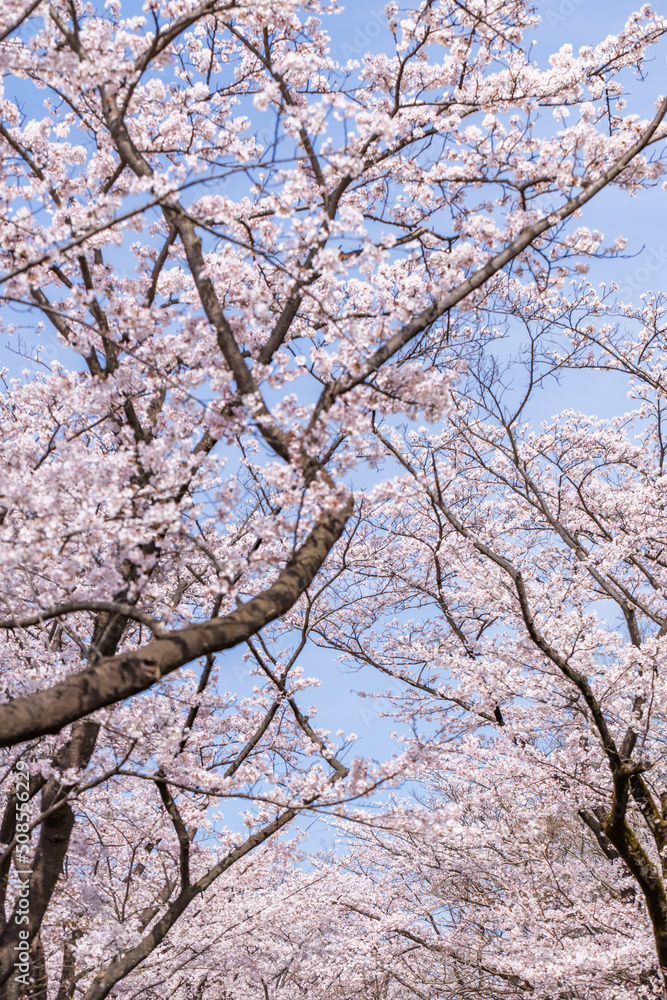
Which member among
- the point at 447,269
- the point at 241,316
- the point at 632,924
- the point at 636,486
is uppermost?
the point at 636,486

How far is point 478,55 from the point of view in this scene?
7105 millimetres

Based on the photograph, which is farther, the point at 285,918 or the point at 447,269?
the point at 285,918

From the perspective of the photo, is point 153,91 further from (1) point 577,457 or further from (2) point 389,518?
(1) point 577,457

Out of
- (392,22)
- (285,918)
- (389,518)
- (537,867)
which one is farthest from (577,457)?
(285,918)

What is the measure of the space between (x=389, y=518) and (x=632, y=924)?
22.6 ft

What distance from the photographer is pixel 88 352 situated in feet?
19.7

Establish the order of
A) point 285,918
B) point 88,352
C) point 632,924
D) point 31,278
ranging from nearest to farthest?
point 31,278 → point 88,352 → point 632,924 → point 285,918

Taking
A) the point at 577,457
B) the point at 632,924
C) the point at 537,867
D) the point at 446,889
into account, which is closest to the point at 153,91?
the point at 577,457

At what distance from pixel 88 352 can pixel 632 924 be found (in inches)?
339

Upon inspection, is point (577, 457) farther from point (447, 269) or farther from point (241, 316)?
point (241, 316)

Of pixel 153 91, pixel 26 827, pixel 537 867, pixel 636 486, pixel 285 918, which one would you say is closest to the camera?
pixel 26 827

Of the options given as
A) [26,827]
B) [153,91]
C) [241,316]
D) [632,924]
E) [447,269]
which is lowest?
[632,924]

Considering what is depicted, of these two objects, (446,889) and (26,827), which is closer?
(26,827)

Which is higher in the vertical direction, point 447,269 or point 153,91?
point 153,91
